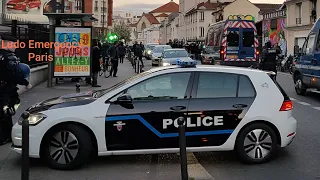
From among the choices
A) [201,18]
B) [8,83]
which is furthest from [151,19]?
[8,83]

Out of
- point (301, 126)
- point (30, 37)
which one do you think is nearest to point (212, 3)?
point (30, 37)

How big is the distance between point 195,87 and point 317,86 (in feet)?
27.3

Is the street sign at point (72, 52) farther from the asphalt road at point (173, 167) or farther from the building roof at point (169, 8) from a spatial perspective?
the building roof at point (169, 8)

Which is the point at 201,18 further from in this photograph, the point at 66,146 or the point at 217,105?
the point at 66,146

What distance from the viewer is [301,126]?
9.48 metres

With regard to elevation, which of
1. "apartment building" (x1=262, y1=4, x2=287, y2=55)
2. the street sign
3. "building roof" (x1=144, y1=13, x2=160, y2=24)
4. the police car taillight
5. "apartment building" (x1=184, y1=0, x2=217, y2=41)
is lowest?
the police car taillight

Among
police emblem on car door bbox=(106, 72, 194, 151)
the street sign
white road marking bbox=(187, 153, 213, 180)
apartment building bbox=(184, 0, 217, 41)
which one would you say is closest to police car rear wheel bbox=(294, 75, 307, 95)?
the street sign

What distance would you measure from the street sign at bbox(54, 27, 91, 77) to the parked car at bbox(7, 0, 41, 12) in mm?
32236

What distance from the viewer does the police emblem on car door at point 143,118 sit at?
612 cm

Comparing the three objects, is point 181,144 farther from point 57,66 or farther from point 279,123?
point 57,66

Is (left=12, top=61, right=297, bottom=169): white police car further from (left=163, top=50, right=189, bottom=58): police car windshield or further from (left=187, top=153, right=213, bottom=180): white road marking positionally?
(left=163, top=50, right=189, bottom=58): police car windshield

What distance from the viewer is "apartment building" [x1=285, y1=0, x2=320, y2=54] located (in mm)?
36831

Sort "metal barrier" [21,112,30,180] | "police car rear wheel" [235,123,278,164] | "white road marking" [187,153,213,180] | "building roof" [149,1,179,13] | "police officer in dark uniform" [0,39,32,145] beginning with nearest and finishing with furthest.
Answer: "metal barrier" [21,112,30,180] < "white road marking" [187,153,213,180] < "police car rear wheel" [235,123,278,164] < "police officer in dark uniform" [0,39,32,145] < "building roof" [149,1,179,13]

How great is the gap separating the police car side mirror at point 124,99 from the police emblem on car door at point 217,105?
2.91 ft
